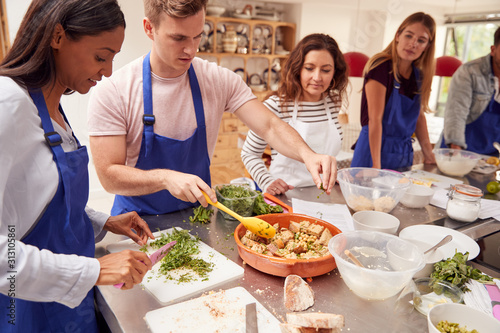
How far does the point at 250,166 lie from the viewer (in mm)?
2484

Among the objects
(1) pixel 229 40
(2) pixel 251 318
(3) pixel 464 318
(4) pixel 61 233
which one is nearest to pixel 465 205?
(3) pixel 464 318

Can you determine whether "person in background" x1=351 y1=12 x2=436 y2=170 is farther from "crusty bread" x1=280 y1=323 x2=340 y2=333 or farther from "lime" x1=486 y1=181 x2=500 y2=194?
"crusty bread" x1=280 y1=323 x2=340 y2=333

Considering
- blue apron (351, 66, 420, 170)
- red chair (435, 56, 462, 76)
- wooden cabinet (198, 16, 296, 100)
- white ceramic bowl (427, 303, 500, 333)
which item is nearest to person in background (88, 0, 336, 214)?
white ceramic bowl (427, 303, 500, 333)

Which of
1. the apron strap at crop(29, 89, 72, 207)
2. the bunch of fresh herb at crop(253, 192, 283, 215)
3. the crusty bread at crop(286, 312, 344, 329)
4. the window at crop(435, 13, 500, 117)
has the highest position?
the window at crop(435, 13, 500, 117)

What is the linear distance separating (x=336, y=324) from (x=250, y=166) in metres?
1.58

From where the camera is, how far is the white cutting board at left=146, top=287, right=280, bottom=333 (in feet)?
3.29

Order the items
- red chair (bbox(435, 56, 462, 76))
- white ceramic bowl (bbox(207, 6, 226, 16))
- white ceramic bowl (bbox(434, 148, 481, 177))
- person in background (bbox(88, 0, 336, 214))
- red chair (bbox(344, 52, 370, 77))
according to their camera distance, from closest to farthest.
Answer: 1. person in background (bbox(88, 0, 336, 214))
2. white ceramic bowl (bbox(434, 148, 481, 177))
3. red chair (bbox(344, 52, 370, 77))
4. red chair (bbox(435, 56, 462, 76))
5. white ceramic bowl (bbox(207, 6, 226, 16))

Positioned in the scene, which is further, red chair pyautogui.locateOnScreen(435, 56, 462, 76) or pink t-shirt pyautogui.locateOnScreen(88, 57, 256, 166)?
red chair pyautogui.locateOnScreen(435, 56, 462, 76)

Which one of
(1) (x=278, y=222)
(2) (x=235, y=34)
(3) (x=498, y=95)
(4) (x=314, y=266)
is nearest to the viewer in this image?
(4) (x=314, y=266)

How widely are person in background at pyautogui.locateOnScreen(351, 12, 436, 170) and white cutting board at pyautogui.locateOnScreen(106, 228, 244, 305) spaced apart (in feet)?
6.25

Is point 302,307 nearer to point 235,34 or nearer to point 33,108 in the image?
point 33,108

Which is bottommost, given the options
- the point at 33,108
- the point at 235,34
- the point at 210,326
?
the point at 210,326

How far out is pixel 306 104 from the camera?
2.61 metres

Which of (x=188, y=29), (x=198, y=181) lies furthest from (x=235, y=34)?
(x=198, y=181)
